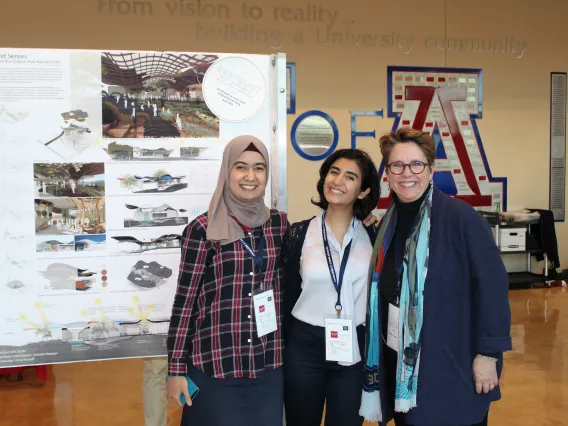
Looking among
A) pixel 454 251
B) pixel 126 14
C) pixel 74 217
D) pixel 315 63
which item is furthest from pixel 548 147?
pixel 74 217

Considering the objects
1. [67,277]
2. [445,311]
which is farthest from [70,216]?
[445,311]

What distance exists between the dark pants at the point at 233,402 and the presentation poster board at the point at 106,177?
422 mm

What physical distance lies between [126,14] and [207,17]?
3.17 feet

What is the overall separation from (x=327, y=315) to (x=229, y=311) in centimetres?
39

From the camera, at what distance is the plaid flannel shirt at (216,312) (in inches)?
69.4

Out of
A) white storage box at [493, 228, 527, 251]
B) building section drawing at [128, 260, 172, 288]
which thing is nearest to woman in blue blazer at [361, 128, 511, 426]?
building section drawing at [128, 260, 172, 288]

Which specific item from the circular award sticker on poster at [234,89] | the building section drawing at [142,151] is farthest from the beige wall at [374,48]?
the building section drawing at [142,151]

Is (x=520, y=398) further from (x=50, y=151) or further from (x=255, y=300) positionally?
(x=50, y=151)

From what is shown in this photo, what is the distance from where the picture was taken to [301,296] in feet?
6.34

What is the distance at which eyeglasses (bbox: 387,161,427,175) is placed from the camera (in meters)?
1.71

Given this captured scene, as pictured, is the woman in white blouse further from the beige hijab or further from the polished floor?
the polished floor

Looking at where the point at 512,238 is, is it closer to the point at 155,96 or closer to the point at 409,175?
the point at 409,175

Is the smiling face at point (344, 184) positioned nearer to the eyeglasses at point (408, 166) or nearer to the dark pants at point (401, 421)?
the eyeglasses at point (408, 166)

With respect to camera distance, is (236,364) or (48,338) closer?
(236,364)
